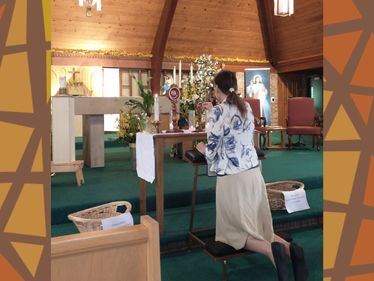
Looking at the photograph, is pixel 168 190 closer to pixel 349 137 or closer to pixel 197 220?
pixel 197 220

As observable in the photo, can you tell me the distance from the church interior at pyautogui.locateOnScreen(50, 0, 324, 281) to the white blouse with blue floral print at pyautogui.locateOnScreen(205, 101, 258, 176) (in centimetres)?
26

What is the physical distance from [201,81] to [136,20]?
4767 mm

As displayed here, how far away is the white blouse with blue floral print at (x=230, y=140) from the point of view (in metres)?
2.58

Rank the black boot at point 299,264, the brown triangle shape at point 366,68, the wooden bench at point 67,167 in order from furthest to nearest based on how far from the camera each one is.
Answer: the wooden bench at point 67,167 < the black boot at point 299,264 < the brown triangle shape at point 366,68

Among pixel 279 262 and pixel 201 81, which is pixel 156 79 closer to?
pixel 201 81

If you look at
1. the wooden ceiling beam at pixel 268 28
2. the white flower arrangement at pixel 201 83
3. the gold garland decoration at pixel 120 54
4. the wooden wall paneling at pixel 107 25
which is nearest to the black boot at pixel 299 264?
the white flower arrangement at pixel 201 83

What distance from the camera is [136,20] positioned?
961cm

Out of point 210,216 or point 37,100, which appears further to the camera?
point 210,216

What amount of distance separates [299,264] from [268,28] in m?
10.0

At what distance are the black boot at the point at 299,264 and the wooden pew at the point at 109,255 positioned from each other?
59.8 inches

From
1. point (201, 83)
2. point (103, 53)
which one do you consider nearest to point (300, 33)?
point (103, 53)

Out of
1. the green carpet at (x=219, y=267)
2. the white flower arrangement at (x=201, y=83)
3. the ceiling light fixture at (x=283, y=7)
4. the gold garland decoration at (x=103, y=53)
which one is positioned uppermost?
the ceiling light fixture at (x=283, y=7)

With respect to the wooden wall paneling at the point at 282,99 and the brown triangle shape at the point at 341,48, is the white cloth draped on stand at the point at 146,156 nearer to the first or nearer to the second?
the brown triangle shape at the point at 341,48

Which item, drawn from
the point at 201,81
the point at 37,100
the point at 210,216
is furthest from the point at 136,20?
the point at 37,100
